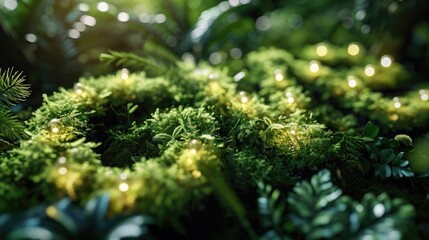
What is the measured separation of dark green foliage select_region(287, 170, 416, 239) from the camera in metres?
1.22

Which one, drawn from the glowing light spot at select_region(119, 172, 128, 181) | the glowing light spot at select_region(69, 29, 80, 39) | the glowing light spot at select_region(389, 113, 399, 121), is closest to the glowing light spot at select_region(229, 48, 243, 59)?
the glowing light spot at select_region(69, 29, 80, 39)

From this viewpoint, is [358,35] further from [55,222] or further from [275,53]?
[55,222]

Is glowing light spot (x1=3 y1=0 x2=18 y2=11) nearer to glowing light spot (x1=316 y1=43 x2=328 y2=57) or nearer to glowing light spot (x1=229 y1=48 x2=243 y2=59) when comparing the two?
glowing light spot (x1=229 y1=48 x2=243 y2=59)

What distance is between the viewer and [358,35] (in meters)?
3.36

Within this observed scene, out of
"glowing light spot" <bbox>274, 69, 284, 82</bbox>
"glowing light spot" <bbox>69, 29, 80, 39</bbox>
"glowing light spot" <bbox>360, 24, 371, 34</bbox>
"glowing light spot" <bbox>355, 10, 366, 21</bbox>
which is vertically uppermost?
"glowing light spot" <bbox>69, 29, 80, 39</bbox>

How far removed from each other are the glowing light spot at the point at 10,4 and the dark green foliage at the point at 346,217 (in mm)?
2335

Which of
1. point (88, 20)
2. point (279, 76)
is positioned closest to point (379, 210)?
point (279, 76)

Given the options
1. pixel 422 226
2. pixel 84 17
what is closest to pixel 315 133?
pixel 422 226

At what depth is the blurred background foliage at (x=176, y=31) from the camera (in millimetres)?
2686

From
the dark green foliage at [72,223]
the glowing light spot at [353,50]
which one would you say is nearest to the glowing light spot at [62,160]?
the dark green foliage at [72,223]

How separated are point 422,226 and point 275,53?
1.62 metres

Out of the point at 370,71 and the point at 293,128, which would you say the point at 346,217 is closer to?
the point at 293,128

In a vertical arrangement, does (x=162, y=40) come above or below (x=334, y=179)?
above

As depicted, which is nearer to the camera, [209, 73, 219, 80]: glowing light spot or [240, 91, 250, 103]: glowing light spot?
[240, 91, 250, 103]: glowing light spot
